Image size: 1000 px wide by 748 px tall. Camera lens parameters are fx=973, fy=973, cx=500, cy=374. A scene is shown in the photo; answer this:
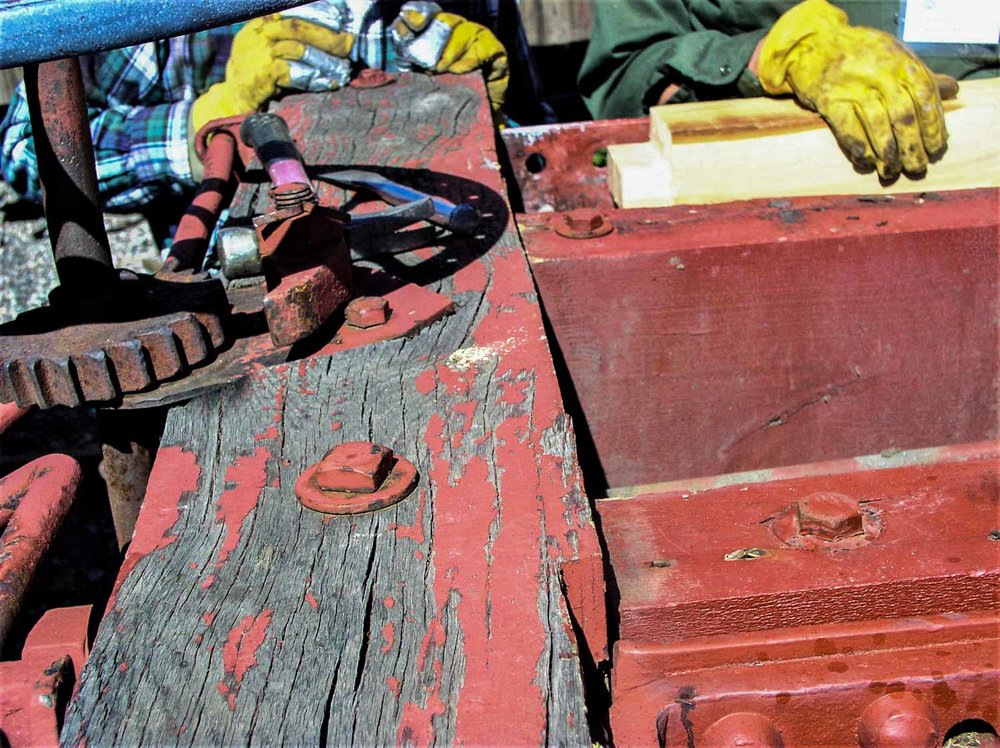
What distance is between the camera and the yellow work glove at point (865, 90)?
1.94m

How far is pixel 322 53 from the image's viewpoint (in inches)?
102

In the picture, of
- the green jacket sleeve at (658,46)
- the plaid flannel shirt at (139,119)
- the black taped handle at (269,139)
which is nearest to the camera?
the black taped handle at (269,139)

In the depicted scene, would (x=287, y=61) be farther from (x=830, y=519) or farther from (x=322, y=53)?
(x=830, y=519)

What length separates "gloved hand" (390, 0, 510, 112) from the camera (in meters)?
2.71

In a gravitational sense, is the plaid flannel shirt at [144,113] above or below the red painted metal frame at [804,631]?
below

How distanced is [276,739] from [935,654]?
0.63m

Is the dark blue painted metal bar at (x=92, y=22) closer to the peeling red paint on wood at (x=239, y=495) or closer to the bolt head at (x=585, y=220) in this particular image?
the peeling red paint on wood at (x=239, y=495)

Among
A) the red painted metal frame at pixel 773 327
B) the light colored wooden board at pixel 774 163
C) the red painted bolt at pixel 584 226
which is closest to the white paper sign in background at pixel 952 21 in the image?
the light colored wooden board at pixel 774 163

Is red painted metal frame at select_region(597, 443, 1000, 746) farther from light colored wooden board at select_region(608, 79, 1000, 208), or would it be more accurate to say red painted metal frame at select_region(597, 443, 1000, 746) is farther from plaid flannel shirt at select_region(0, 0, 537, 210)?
plaid flannel shirt at select_region(0, 0, 537, 210)

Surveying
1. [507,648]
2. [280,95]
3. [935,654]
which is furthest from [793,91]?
[507,648]

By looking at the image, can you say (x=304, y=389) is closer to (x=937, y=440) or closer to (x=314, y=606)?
(x=314, y=606)

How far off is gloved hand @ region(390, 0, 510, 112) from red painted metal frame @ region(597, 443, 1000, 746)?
1991 millimetres

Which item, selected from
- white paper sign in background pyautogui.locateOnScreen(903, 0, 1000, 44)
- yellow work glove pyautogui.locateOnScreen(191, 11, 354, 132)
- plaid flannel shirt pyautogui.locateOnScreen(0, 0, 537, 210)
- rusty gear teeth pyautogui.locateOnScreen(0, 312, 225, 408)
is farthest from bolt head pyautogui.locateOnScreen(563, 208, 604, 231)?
plaid flannel shirt pyautogui.locateOnScreen(0, 0, 537, 210)

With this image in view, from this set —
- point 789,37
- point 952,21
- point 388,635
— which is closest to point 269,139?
point 388,635
